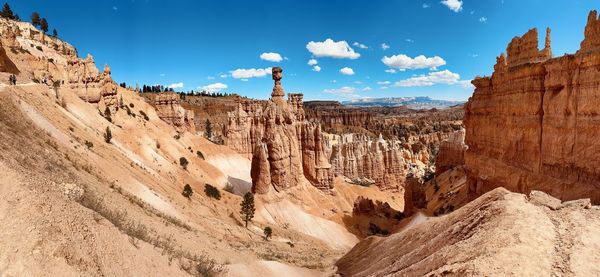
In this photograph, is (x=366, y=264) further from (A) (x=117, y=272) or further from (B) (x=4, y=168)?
(B) (x=4, y=168)

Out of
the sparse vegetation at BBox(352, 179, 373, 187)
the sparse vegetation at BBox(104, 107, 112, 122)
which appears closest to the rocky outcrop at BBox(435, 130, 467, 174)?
the sparse vegetation at BBox(352, 179, 373, 187)

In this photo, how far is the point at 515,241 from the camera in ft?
24.1

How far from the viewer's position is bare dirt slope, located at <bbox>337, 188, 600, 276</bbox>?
21.6 ft

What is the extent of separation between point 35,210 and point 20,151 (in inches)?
216

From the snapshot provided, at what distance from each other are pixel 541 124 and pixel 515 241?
1398cm

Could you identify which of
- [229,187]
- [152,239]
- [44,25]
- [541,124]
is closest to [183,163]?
[229,187]

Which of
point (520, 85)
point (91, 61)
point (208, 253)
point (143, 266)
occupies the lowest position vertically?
point (208, 253)

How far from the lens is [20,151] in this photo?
1117cm

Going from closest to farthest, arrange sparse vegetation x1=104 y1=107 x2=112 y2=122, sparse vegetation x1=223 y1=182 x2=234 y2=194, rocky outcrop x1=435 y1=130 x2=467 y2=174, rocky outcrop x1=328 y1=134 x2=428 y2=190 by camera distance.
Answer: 1. sparse vegetation x1=104 y1=107 x2=112 y2=122
2. sparse vegetation x1=223 y1=182 x2=234 y2=194
3. rocky outcrop x1=435 y1=130 x2=467 y2=174
4. rocky outcrop x1=328 y1=134 x2=428 y2=190

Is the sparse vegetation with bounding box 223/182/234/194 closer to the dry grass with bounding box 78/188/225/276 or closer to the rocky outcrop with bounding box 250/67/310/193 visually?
the rocky outcrop with bounding box 250/67/310/193

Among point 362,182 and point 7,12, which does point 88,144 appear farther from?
point 7,12

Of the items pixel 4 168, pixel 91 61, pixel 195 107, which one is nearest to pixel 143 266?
pixel 4 168

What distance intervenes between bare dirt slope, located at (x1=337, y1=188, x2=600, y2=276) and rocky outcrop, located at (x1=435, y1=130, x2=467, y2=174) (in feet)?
136

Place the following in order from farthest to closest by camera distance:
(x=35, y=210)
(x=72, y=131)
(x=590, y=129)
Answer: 1. (x=72, y=131)
2. (x=590, y=129)
3. (x=35, y=210)
